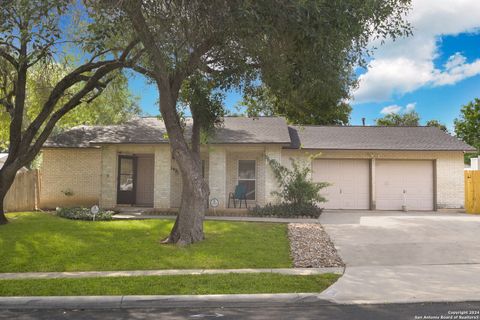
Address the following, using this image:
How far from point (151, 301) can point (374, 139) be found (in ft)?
53.4

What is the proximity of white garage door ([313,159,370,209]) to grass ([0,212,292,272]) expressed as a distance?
6683 millimetres

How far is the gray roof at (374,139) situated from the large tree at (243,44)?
6.66 metres

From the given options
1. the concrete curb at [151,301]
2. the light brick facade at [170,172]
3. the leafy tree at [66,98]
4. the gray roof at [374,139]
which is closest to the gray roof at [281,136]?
the gray roof at [374,139]

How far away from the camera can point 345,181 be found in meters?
20.1

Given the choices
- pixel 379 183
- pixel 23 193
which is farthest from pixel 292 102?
pixel 23 193

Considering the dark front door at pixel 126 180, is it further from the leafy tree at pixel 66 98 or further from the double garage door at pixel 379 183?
the double garage door at pixel 379 183

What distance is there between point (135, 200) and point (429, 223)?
13169 mm

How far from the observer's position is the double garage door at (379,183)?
19688 millimetres

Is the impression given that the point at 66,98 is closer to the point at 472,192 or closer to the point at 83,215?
the point at 83,215

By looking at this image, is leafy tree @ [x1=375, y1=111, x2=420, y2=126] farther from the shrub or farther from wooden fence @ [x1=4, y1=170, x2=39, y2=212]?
wooden fence @ [x1=4, y1=170, x2=39, y2=212]

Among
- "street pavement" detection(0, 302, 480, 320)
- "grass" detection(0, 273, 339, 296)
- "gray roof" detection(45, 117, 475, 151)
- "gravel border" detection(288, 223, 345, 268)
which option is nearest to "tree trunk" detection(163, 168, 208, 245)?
"gravel border" detection(288, 223, 345, 268)

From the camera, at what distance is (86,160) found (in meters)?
20.3

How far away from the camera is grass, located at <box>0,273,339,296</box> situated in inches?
280

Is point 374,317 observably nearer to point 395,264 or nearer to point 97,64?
point 395,264
